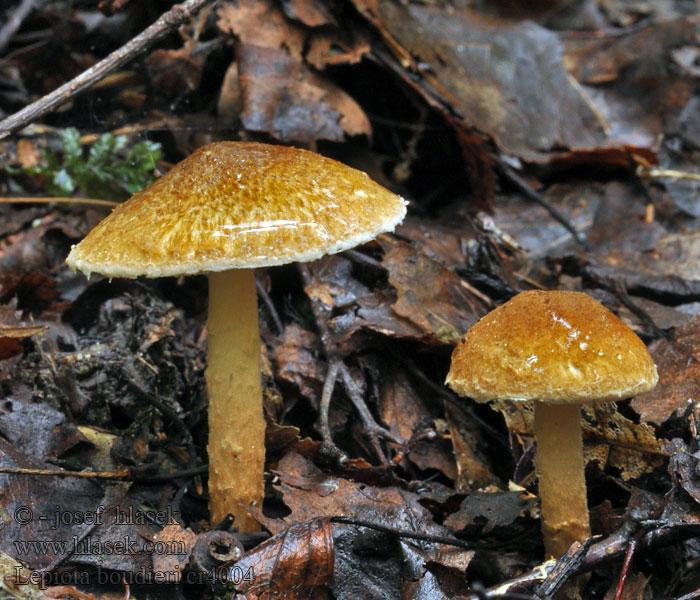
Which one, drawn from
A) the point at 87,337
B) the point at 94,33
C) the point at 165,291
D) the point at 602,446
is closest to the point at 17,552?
the point at 87,337

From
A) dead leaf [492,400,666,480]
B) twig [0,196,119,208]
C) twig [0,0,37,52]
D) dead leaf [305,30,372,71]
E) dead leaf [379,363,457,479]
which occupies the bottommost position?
dead leaf [379,363,457,479]

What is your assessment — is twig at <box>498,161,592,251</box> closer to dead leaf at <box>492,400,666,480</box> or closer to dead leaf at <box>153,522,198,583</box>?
dead leaf at <box>492,400,666,480</box>

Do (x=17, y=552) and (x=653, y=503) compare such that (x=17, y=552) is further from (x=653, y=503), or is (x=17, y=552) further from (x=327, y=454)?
(x=653, y=503)

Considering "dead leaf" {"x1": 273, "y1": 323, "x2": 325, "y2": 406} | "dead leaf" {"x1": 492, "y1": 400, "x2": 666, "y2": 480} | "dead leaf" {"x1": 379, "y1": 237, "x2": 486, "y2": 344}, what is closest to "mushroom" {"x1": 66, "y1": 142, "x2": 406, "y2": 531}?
"dead leaf" {"x1": 273, "y1": 323, "x2": 325, "y2": 406}

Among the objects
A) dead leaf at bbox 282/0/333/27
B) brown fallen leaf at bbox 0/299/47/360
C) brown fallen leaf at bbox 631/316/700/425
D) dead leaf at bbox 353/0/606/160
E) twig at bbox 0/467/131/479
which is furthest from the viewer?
dead leaf at bbox 353/0/606/160

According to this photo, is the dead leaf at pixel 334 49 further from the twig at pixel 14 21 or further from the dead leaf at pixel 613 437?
the dead leaf at pixel 613 437

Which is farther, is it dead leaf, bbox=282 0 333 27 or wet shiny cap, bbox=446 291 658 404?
dead leaf, bbox=282 0 333 27
